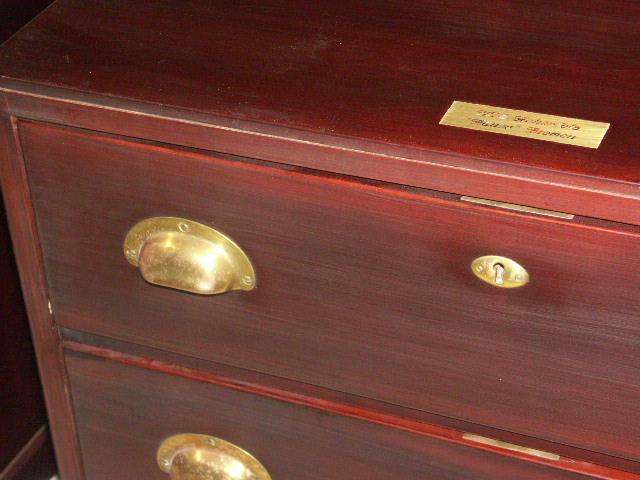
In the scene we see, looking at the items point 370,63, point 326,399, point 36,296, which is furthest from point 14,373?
point 370,63

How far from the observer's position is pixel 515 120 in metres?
0.54

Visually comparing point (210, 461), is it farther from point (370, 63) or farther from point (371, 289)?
point (370, 63)

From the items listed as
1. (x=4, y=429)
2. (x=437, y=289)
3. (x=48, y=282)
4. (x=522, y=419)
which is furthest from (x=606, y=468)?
(x=4, y=429)

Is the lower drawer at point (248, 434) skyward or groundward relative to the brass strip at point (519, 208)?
groundward

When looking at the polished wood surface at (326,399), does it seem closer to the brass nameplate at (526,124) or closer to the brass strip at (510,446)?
the brass strip at (510,446)

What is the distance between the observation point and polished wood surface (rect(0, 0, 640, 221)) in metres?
0.52

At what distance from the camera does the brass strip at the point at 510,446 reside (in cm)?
61

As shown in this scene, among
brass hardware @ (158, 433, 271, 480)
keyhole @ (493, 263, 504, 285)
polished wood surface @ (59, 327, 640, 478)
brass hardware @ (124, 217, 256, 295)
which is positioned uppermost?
keyhole @ (493, 263, 504, 285)

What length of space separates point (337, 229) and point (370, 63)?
0.43ft

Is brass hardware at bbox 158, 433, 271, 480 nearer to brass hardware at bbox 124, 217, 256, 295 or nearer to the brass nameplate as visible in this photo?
brass hardware at bbox 124, 217, 256, 295

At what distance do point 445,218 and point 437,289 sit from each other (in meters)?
0.05

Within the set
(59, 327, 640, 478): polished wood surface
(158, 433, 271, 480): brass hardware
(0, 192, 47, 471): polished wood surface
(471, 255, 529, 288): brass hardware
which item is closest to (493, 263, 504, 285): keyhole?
(471, 255, 529, 288): brass hardware

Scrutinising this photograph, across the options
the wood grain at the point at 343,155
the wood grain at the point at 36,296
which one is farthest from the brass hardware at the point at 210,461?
the wood grain at the point at 343,155

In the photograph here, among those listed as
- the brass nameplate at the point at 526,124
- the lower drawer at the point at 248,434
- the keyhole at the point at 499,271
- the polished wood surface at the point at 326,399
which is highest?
the brass nameplate at the point at 526,124
